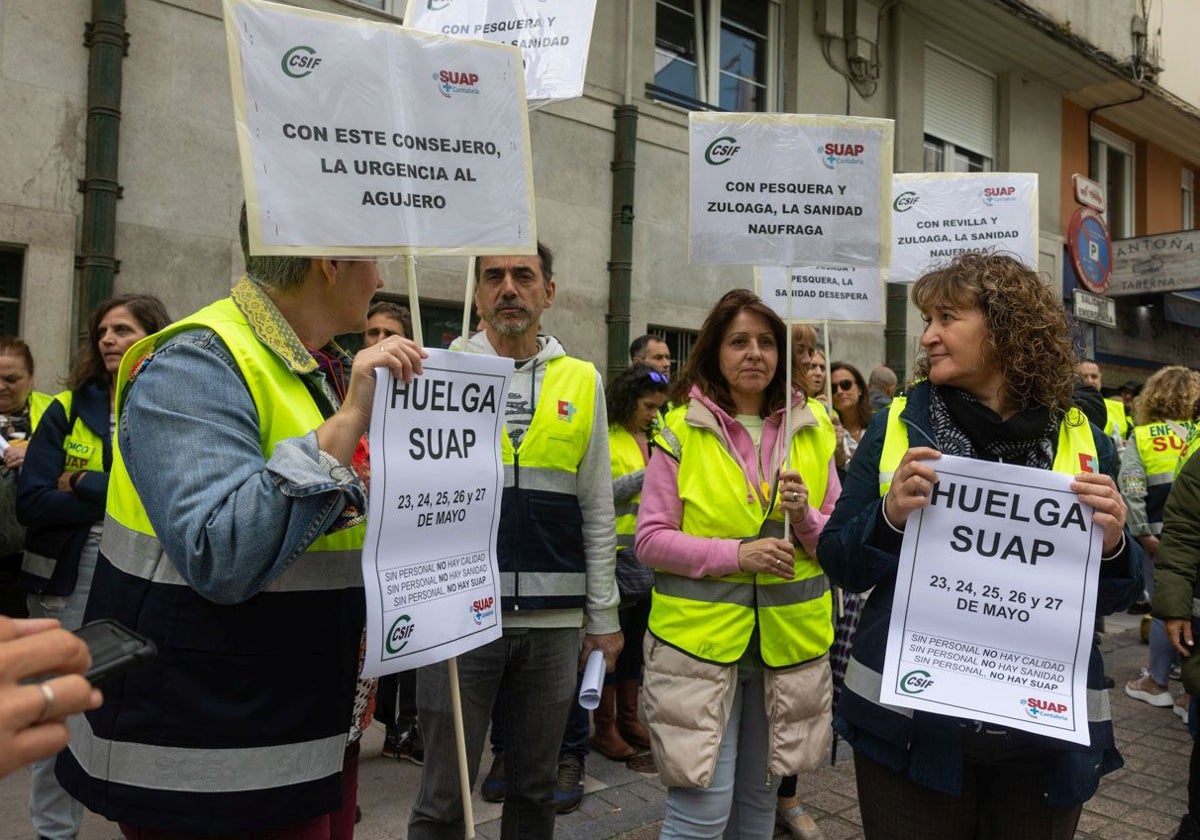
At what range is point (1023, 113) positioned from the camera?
13898 millimetres

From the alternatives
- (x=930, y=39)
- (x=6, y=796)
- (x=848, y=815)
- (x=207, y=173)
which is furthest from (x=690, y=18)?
(x=6, y=796)

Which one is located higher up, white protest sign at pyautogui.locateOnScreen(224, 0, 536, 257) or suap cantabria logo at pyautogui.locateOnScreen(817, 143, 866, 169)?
suap cantabria logo at pyautogui.locateOnScreen(817, 143, 866, 169)

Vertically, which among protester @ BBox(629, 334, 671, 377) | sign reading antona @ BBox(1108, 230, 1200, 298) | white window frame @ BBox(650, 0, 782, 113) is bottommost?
protester @ BBox(629, 334, 671, 377)

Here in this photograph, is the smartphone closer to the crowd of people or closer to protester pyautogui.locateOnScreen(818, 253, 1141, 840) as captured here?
the crowd of people

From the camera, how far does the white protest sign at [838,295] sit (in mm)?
4758

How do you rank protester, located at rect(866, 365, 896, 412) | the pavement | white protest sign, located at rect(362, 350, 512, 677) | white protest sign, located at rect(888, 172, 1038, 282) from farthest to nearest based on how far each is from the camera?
1. protester, located at rect(866, 365, 896, 412)
2. white protest sign, located at rect(888, 172, 1038, 282)
3. the pavement
4. white protest sign, located at rect(362, 350, 512, 677)

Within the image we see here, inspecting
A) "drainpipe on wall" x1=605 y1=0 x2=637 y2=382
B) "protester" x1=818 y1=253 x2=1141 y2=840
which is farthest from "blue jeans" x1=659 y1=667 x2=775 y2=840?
"drainpipe on wall" x1=605 y1=0 x2=637 y2=382

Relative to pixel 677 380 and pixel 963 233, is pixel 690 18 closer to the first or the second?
pixel 963 233

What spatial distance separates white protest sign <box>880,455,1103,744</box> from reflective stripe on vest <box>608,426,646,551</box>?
8.48ft

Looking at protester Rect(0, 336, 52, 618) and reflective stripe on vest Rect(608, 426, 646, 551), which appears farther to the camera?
reflective stripe on vest Rect(608, 426, 646, 551)

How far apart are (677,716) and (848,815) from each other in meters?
1.66

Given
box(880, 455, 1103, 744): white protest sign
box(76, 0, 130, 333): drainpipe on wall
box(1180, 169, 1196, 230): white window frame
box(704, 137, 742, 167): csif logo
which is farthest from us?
box(1180, 169, 1196, 230): white window frame

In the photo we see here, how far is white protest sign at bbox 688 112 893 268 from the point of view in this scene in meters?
3.46

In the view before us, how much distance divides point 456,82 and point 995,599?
5.71 feet
